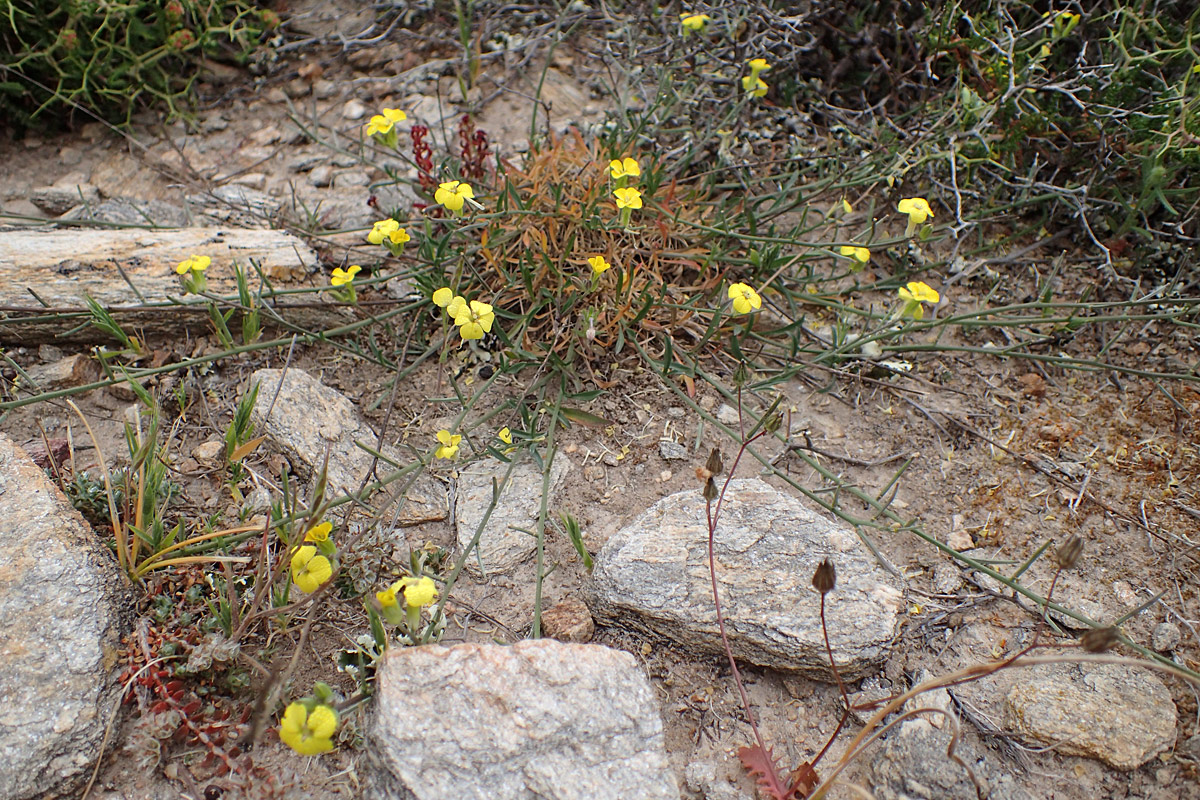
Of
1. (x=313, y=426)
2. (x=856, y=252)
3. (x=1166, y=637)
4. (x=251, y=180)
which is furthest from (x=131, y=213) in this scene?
(x=1166, y=637)

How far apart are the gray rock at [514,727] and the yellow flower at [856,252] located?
4.69ft

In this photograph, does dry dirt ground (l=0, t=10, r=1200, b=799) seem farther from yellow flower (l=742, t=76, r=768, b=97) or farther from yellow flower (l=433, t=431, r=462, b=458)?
yellow flower (l=742, t=76, r=768, b=97)

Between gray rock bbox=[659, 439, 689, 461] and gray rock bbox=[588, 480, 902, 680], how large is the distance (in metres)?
0.24

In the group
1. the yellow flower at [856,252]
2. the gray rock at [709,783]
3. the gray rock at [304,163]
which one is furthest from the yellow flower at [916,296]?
the gray rock at [304,163]

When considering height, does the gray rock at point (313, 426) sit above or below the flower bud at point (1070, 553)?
below

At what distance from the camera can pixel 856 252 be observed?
245cm

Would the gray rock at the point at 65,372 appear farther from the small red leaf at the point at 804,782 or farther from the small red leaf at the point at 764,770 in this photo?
the small red leaf at the point at 804,782

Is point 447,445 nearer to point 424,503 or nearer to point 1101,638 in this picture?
point 424,503

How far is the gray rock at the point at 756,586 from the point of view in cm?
190

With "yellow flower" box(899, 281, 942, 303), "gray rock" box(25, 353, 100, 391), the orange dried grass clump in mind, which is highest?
"yellow flower" box(899, 281, 942, 303)

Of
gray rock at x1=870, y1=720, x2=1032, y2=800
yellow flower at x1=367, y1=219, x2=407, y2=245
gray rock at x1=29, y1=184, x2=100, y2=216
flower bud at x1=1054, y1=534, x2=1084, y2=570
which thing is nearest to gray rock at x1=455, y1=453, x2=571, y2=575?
yellow flower at x1=367, y1=219, x2=407, y2=245

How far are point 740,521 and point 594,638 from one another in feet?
1.61

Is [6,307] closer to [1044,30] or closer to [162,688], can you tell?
[162,688]

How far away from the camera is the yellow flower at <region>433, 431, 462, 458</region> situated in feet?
7.00
